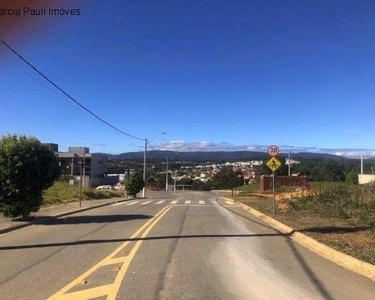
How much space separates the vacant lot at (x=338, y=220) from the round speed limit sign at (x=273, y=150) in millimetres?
→ 2652

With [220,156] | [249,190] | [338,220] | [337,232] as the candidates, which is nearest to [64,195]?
[338,220]

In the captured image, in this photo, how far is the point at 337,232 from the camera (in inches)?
553

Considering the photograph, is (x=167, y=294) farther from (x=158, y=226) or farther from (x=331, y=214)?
(x=331, y=214)

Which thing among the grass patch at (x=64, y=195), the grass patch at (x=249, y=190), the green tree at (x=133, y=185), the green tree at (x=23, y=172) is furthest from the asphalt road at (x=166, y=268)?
the grass patch at (x=249, y=190)

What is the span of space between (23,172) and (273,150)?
34.6 ft

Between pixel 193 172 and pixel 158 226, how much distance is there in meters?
134

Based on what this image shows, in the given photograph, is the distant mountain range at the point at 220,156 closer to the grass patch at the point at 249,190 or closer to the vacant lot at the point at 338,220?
the grass patch at the point at 249,190

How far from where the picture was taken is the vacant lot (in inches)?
454

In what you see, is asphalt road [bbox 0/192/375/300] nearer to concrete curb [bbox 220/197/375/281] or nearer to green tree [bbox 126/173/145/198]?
concrete curb [bbox 220/197/375/281]

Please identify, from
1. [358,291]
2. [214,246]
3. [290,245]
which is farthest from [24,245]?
[358,291]

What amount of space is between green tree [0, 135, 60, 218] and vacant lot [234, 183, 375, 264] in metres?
8.93

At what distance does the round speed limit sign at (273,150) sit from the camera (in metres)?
21.5

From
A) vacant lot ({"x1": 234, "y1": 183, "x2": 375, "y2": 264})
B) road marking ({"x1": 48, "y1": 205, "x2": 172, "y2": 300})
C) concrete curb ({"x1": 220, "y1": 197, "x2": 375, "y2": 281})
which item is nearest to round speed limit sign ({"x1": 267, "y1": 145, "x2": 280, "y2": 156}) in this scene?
vacant lot ({"x1": 234, "y1": 183, "x2": 375, "y2": 264})

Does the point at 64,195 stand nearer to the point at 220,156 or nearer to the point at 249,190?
the point at 249,190
